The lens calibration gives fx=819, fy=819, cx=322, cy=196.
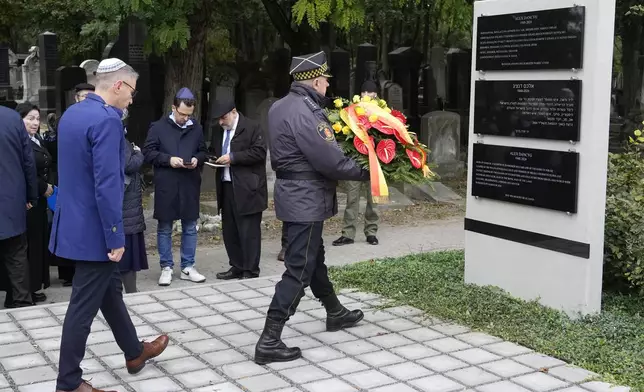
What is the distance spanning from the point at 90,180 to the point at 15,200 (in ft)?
9.19

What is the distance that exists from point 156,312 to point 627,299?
3.89m

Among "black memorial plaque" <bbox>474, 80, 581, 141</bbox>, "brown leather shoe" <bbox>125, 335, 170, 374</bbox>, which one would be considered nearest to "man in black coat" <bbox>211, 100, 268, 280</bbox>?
"black memorial plaque" <bbox>474, 80, 581, 141</bbox>

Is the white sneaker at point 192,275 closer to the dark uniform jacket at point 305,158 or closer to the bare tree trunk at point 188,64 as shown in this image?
the dark uniform jacket at point 305,158

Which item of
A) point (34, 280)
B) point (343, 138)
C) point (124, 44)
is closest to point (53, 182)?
point (34, 280)

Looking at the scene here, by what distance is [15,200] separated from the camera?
7.11 metres

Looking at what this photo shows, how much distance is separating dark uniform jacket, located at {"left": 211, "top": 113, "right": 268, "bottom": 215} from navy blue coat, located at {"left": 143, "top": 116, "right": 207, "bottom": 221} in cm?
38

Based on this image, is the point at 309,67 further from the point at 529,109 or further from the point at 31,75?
the point at 31,75

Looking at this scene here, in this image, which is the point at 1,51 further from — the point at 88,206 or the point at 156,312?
the point at 88,206

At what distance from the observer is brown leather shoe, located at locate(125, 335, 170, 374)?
17.1 ft

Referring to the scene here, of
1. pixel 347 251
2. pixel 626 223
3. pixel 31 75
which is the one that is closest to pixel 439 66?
pixel 347 251

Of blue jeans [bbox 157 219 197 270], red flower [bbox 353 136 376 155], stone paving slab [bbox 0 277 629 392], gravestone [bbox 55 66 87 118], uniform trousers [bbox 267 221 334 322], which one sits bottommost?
stone paving slab [bbox 0 277 629 392]

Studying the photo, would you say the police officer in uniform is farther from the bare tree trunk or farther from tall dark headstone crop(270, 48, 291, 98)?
tall dark headstone crop(270, 48, 291, 98)

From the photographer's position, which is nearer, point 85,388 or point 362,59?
point 85,388

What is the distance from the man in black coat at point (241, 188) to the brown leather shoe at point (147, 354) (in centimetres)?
311
